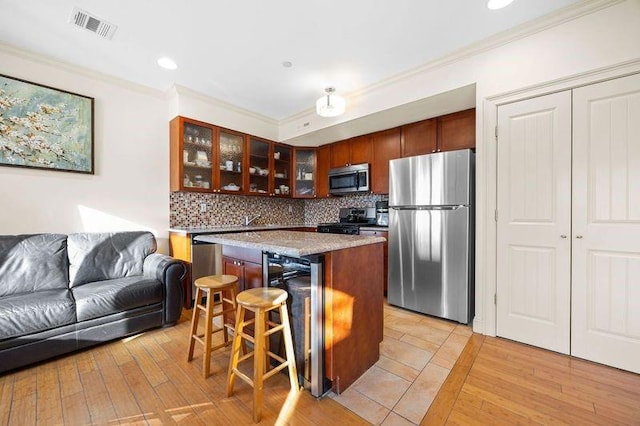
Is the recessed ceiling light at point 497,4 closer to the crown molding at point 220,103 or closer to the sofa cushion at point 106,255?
the crown molding at point 220,103

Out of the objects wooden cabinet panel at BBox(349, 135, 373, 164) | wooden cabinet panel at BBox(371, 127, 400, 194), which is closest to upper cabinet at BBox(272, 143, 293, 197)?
wooden cabinet panel at BBox(349, 135, 373, 164)

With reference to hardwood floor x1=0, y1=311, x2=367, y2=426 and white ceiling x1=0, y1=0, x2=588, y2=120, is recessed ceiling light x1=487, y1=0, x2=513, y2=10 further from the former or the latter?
hardwood floor x1=0, y1=311, x2=367, y2=426

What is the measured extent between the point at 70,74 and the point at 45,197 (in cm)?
130

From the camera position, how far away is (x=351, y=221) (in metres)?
4.04

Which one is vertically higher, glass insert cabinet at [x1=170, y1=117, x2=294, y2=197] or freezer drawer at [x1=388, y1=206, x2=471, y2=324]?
glass insert cabinet at [x1=170, y1=117, x2=294, y2=197]

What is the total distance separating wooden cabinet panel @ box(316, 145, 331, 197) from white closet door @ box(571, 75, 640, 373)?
299 cm

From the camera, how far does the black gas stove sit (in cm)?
364

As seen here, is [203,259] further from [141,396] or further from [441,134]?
[441,134]

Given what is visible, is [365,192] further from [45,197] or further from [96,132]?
[45,197]

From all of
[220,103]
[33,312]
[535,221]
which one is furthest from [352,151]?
[33,312]

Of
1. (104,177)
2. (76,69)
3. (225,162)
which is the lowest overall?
(104,177)

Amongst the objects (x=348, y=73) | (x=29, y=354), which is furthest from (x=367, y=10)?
(x=29, y=354)

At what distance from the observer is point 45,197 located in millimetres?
2531

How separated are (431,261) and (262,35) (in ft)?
8.79
